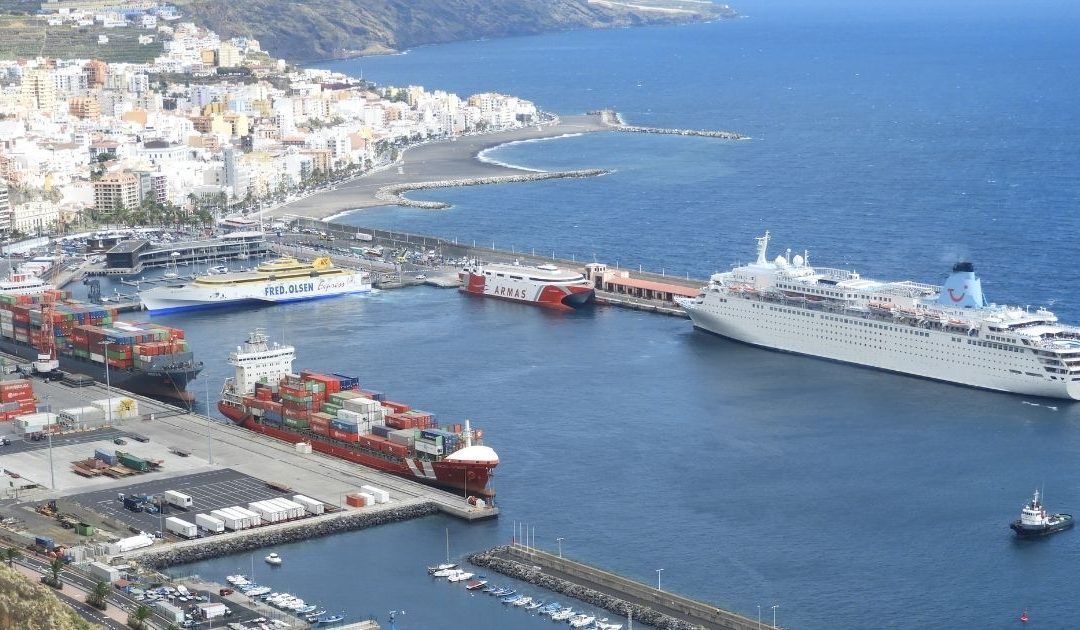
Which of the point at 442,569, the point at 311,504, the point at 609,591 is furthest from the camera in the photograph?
the point at 311,504

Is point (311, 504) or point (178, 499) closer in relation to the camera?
point (311, 504)

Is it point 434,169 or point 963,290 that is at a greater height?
point 963,290

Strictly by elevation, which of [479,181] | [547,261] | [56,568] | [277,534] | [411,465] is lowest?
[277,534]

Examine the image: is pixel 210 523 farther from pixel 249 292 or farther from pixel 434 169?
pixel 434 169

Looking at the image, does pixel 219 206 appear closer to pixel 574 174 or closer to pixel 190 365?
pixel 574 174

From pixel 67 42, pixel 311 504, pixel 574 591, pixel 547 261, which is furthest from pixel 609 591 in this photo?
pixel 67 42

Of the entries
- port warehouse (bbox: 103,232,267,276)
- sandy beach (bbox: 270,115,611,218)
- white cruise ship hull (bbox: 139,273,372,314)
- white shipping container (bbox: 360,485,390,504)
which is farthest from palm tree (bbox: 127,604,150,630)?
sandy beach (bbox: 270,115,611,218)

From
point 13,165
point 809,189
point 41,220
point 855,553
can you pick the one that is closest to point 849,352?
point 855,553
